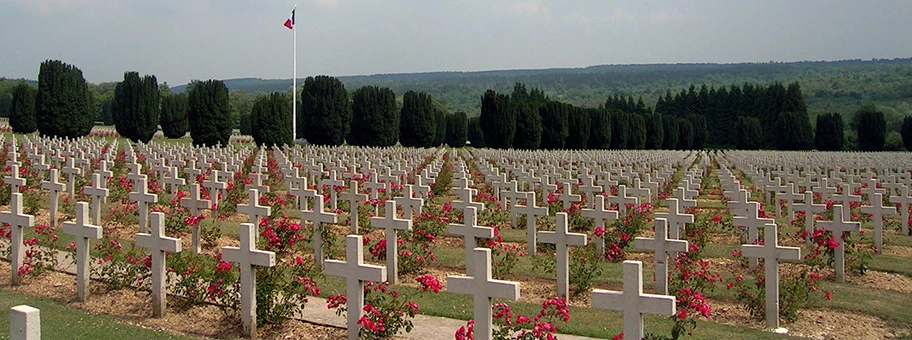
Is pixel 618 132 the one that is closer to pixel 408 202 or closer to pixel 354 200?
pixel 354 200

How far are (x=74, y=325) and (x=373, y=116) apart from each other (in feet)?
122

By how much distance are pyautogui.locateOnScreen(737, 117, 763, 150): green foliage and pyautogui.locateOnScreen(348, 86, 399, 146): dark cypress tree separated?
1621 inches

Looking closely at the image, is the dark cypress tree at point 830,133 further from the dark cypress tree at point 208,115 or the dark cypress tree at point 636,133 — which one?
the dark cypress tree at point 208,115

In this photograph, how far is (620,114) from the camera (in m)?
61.6

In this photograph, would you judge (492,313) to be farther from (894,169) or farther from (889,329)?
(894,169)

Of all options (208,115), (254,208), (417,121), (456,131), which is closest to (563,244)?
(254,208)

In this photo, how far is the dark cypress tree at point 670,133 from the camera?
230ft

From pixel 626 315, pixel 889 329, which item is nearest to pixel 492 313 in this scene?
pixel 626 315

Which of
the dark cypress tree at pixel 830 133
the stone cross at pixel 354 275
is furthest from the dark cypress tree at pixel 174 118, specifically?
the dark cypress tree at pixel 830 133

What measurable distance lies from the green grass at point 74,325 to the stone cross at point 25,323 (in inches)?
116

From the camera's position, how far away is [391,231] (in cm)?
824

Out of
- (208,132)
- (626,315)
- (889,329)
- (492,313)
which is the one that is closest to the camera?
(626,315)

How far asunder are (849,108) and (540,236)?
434 ft

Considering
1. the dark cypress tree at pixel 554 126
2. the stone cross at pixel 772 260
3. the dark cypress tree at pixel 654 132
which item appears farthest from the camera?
the dark cypress tree at pixel 654 132
